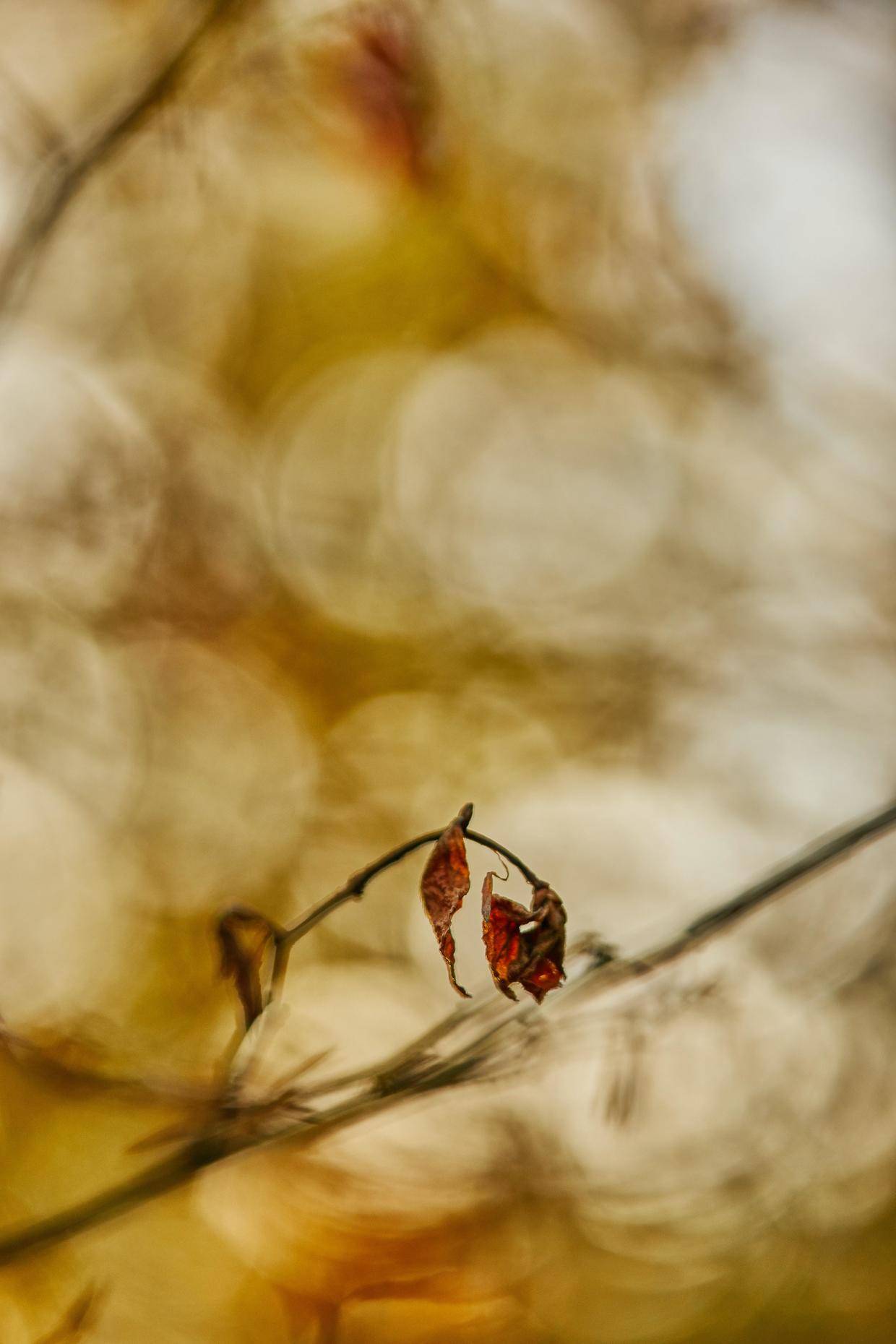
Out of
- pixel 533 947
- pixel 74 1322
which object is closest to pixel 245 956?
pixel 533 947

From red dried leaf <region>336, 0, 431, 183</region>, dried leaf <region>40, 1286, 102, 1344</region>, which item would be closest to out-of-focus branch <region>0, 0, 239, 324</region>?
red dried leaf <region>336, 0, 431, 183</region>

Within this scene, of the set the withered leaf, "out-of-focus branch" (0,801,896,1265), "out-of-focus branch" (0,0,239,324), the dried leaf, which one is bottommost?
the dried leaf

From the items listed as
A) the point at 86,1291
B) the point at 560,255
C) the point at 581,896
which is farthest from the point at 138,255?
the point at 86,1291

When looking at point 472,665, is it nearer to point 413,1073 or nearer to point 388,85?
point 388,85

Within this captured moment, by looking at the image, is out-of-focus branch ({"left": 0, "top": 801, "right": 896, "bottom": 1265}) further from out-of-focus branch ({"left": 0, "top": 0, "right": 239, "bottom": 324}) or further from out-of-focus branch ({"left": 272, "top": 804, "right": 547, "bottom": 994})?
out-of-focus branch ({"left": 0, "top": 0, "right": 239, "bottom": 324})

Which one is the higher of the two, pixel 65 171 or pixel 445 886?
pixel 65 171

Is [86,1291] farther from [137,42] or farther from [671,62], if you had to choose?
[671,62]
